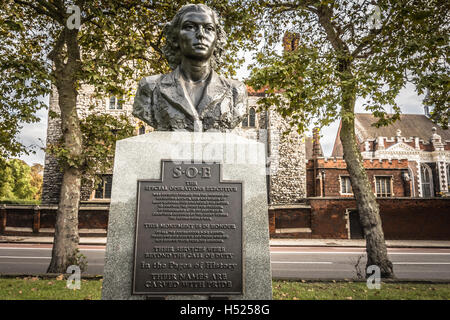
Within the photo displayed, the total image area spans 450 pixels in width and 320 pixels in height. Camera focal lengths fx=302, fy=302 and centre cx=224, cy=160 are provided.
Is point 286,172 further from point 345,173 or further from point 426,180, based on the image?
point 426,180

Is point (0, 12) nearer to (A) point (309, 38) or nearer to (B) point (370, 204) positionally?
(A) point (309, 38)

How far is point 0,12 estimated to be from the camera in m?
9.30

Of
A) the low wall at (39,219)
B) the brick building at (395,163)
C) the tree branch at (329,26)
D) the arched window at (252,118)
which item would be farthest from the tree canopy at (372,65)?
the arched window at (252,118)

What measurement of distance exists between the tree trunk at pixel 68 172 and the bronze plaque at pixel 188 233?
576 cm

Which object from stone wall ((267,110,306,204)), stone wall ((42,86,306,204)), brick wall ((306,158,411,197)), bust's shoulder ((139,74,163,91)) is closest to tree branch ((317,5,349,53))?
bust's shoulder ((139,74,163,91))

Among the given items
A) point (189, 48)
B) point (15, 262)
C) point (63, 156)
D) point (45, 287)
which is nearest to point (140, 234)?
point (189, 48)

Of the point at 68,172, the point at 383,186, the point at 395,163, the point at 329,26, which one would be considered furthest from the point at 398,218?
the point at 68,172

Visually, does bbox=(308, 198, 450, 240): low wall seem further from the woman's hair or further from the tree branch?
the woman's hair

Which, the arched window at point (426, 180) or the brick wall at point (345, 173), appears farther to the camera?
the arched window at point (426, 180)

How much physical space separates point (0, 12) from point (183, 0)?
5.70m

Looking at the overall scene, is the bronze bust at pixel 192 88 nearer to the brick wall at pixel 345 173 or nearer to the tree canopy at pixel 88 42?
the tree canopy at pixel 88 42

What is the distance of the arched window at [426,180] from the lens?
3389 cm

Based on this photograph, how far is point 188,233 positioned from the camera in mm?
2957

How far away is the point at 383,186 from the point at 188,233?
95.1 feet
